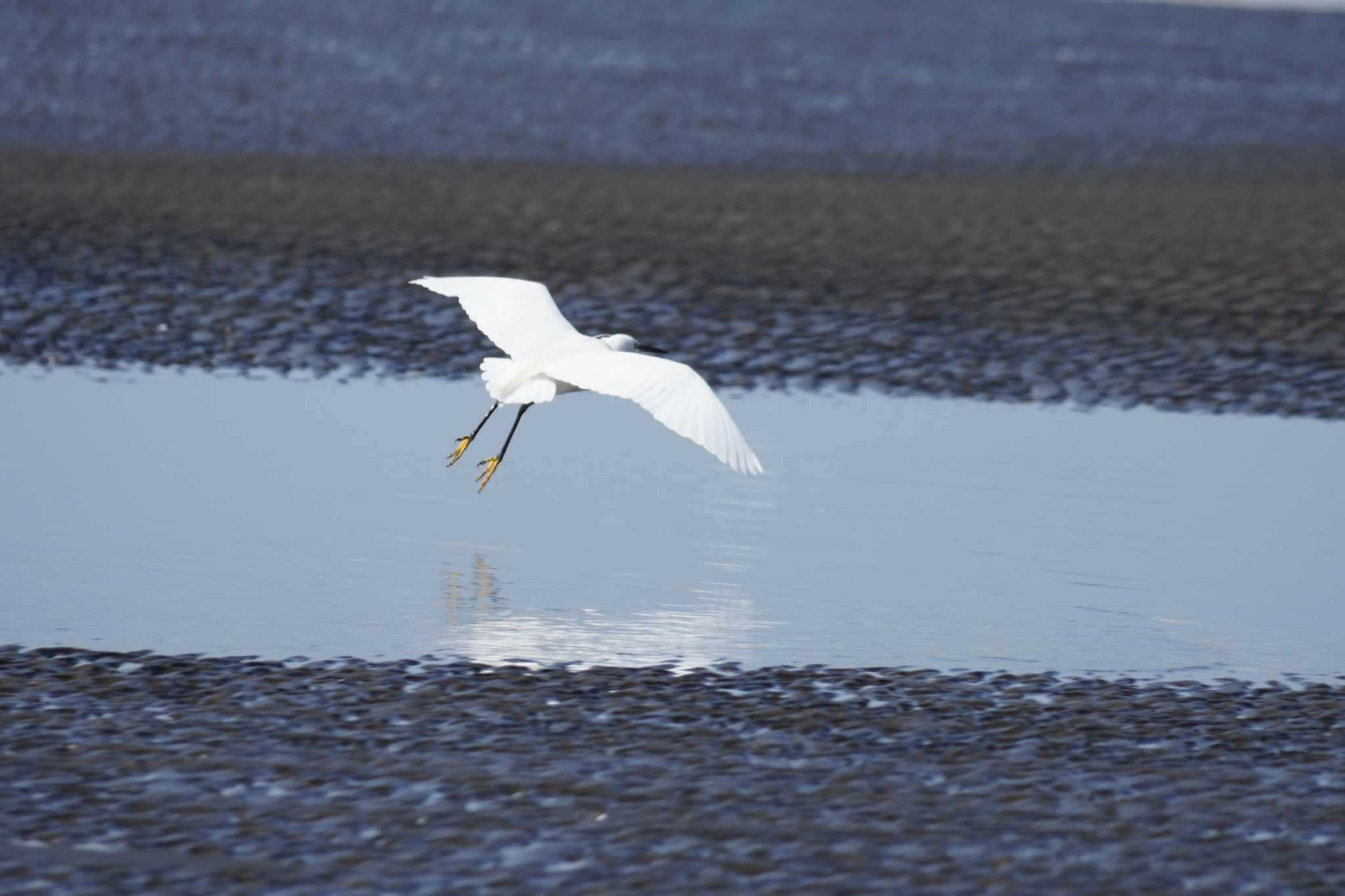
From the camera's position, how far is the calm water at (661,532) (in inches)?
361

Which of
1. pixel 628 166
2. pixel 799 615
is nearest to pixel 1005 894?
pixel 799 615

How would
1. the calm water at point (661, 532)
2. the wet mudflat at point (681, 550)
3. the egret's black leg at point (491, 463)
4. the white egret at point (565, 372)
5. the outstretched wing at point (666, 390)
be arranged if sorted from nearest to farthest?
the wet mudflat at point (681, 550) < the calm water at point (661, 532) < the outstretched wing at point (666, 390) < the white egret at point (565, 372) < the egret's black leg at point (491, 463)

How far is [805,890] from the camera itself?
21.7 ft

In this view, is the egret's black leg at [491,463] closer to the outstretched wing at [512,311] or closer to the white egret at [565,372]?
the white egret at [565,372]

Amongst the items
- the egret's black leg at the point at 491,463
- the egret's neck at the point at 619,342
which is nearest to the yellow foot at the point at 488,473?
the egret's black leg at the point at 491,463

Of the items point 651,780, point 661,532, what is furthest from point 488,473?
point 651,780

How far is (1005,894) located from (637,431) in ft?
23.2

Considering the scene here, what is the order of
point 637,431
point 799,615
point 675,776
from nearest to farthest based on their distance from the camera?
1. point 675,776
2. point 799,615
3. point 637,431

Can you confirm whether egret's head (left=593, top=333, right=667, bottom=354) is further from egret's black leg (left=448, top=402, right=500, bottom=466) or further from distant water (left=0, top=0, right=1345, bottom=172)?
distant water (left=0, top=0, right=1345, bottom=172)

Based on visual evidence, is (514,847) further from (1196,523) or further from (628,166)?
(628,166)

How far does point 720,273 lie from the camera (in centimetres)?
1883

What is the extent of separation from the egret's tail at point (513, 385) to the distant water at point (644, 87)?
1589 centimetres

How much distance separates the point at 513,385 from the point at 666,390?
3.24 feet

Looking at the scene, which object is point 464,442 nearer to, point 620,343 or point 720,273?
point 620,343
